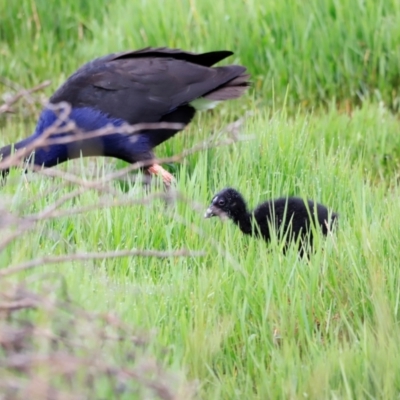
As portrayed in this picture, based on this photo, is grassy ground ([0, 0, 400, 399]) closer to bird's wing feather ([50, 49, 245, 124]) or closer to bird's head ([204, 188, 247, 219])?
bird's head ([204, 188, 247, 219])

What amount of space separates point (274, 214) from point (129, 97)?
5.67ft

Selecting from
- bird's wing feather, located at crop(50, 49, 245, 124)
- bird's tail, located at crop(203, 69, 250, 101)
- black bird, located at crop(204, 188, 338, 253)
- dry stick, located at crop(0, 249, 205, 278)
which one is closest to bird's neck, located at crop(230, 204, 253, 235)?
black bird, located at crop(204, 188, 338, 253)

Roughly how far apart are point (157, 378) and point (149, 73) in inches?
135

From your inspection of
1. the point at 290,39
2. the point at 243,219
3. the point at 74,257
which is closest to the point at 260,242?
the point at 243,219

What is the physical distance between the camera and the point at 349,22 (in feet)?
22.0

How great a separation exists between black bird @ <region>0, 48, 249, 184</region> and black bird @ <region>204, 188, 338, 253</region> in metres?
1.17

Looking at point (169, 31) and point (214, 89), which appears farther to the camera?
point (169, 31)

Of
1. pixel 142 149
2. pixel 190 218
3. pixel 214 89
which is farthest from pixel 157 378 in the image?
pixel 214 89

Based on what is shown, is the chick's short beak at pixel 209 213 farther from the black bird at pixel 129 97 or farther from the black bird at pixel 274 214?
the black bird at pixel 129 97

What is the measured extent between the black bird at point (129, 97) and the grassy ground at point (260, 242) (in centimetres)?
27

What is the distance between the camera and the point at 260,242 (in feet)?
12.3

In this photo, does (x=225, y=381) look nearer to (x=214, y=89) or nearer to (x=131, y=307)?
(x=131, y=307)

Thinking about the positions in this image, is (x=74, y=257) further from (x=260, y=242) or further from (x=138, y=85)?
(x=138, y=85)

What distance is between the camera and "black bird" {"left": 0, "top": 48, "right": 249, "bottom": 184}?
5453 millimetres
